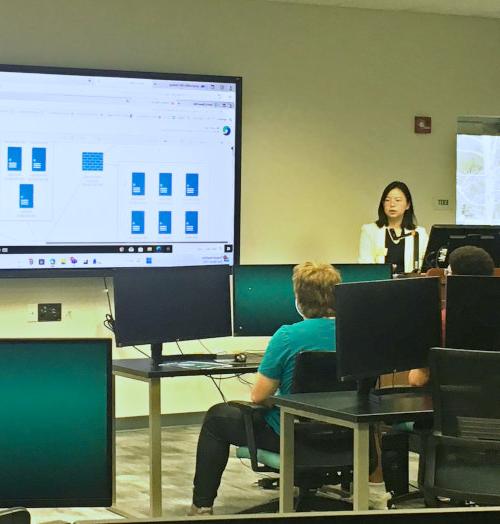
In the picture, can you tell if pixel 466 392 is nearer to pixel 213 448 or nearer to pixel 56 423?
pixel 213 448

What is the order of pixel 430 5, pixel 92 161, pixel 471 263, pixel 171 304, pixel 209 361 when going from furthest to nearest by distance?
pixel 430 5, pixel 92 161, pixel 209 361, pixel 171 304, pixel 471 263

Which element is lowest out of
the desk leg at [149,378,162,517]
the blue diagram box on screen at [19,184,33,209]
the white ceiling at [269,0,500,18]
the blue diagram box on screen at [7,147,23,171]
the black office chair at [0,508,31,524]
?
the desk leg at [149,378,162,517]

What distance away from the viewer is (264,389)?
13.5 ft

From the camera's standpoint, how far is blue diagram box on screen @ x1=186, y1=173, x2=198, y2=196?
21.4ft

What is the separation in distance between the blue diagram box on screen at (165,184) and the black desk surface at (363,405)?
284cm

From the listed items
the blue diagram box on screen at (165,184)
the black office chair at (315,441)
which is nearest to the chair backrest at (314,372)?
the black office chair at (315,441)

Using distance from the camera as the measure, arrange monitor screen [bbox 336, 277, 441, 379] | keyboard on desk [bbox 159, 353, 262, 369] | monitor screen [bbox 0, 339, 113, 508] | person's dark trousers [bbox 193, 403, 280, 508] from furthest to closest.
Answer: keyboard on desk [bbox 159, 353, 262, 369], person's dark trousers [bbox 193, 403, 280, 508], monitor screen [bbox 336, 277, 441, 379], monitor screen [bbox 0, 339, 113, 508]

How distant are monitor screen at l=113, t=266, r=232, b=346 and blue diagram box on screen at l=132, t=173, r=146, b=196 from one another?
153 cm

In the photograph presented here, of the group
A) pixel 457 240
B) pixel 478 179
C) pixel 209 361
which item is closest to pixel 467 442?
pixel 209 361

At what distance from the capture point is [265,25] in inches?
269

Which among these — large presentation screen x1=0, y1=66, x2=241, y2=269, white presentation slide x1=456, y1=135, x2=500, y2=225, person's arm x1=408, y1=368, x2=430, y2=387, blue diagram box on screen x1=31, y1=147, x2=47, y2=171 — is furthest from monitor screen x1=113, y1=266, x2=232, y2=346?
white presentation slide x1=456, y1=135, x2=500, y2=225

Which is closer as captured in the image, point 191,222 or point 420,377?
point 420,377

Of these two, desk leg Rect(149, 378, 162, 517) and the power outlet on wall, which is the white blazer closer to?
the power outlet on wall

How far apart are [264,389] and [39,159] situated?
2.70m
